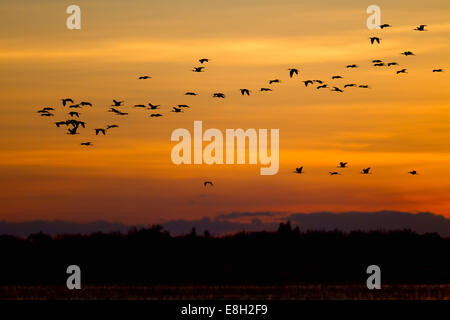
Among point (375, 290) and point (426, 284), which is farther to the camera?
point (426, 284)

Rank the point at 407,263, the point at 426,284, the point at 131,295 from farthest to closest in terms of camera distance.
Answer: the point at 407,263 → the point at 426,284 → the point at 131,295

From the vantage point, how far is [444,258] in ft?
255

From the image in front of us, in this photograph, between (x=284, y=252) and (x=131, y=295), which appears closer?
(x=131, y=295)

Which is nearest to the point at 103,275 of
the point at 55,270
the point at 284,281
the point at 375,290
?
the point at 55,270

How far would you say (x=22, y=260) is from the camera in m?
75.4
